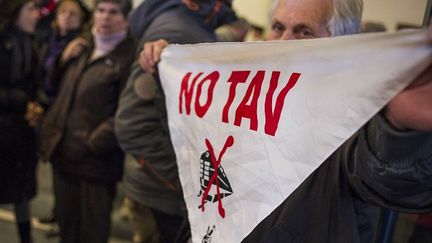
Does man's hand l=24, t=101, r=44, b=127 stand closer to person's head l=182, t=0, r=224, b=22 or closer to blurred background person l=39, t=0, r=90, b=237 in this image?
blurred background person l=39, t=0, r=90, b=237

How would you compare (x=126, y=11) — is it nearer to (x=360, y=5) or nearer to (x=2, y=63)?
(x=2, y=63)

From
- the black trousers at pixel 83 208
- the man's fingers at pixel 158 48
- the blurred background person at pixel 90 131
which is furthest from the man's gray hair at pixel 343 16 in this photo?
the black trousers at pixel 83 208

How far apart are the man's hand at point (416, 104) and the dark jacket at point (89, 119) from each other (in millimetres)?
1274

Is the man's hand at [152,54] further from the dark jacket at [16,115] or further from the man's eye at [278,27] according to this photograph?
the dark jacket at [16,115]

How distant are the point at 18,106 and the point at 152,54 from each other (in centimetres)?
93

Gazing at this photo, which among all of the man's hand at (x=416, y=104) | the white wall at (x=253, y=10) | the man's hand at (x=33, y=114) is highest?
the man's hand at (x=416, y=104)

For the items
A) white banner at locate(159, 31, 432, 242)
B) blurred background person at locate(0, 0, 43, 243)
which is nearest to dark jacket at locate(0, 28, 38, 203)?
blurred background person at locate(0, 0, 43, 243)

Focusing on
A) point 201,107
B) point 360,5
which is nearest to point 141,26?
point 201,107

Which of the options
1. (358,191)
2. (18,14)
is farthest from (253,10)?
(358,191)

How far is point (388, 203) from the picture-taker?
0.62 m

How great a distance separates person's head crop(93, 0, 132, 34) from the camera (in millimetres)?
1743

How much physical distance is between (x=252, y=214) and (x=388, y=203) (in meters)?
0.22

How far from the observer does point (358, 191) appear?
0.65m

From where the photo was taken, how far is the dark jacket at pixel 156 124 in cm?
132
